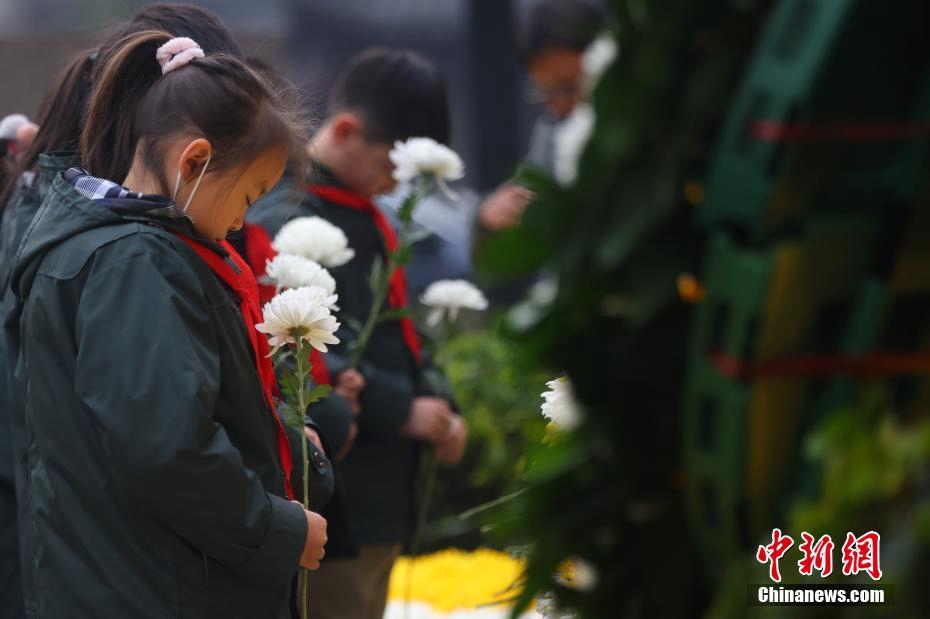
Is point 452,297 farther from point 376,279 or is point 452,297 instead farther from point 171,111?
point 171,111

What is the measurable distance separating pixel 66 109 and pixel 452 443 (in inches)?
57.9

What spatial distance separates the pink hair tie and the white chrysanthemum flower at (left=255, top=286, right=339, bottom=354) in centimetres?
44

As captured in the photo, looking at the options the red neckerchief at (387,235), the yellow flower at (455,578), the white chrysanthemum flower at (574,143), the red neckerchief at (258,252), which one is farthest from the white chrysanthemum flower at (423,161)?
the white chrysanthemum flower at (574,143)

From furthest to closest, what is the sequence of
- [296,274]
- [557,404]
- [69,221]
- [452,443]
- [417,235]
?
[452,443] < [417,235] < [296,274] < [69,221] < [557,404]

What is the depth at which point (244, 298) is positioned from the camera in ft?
7.32

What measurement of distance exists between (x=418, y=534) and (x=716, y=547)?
8.35ft

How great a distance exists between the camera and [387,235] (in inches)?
135

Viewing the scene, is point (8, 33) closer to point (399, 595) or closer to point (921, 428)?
point (399, 595)

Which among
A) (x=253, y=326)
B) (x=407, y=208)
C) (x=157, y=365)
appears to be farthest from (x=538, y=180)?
(x=407, y=208)

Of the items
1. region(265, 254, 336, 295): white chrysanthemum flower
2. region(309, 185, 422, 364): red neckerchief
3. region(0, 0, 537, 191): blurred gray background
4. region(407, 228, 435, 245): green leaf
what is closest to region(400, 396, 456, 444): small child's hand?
region(309, 185, 422, 364): red neckerchief

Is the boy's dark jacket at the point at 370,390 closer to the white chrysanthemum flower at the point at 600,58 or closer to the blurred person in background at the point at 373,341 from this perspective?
the blurred person in background at the point at 373,341

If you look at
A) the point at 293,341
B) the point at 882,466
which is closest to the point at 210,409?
the point at 293,341

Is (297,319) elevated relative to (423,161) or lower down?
lower down

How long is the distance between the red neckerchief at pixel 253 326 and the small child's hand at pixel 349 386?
0.83 m
